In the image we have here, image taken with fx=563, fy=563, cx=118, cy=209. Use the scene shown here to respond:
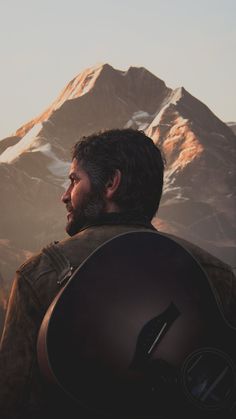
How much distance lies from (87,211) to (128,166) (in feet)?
0.61

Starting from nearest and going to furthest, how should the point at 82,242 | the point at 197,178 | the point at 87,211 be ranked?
the point at 82,242
the point at 87,211
the point at 197,178

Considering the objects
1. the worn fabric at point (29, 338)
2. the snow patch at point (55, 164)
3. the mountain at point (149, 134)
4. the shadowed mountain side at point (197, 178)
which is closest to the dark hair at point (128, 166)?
the worn fabric at point (29, 338)

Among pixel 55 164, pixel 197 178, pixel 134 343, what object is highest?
pixel 134 343

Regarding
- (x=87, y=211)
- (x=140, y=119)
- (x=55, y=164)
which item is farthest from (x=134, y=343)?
(x=140, y=119)

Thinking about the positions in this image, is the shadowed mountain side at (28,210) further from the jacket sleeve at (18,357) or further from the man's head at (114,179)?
the jacket sleeve at (18,357)

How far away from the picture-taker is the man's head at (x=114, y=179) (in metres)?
1.69

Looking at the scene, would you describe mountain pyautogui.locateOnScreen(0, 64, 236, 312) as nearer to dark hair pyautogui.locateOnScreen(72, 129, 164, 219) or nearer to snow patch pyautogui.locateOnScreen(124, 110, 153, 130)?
snow patch pyautogui.locateOnScreen(124, 110, 153, 130)

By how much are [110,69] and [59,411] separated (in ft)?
305

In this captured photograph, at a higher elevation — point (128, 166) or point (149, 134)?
point (128, 166)

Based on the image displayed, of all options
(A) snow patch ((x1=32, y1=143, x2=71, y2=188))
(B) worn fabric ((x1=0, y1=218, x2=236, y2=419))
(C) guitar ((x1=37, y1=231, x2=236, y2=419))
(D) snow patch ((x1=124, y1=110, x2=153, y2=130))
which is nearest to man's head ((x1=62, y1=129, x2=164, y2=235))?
(B) worn fabric ((x1=0, y1=218, x2=236, y2=419))

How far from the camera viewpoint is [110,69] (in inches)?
3595

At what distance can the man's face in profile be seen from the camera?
1688mm

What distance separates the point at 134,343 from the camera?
4.23ft

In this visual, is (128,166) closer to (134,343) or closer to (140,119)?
(134,343)
